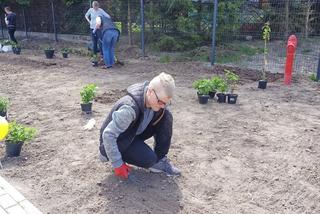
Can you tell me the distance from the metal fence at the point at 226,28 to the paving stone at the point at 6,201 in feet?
24.3

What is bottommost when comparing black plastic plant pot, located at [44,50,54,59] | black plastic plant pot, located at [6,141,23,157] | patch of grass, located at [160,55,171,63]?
black plastic plant pot, located at [6,141,23,157]

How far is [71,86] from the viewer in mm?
7301

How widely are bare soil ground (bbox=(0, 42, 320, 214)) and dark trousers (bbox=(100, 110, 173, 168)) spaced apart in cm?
21

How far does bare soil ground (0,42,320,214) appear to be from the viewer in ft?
10.4

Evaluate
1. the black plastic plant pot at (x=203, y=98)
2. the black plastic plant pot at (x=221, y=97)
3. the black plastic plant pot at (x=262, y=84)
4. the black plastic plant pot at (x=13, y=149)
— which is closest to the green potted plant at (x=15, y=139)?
the black plastic plant pot at (x=13, y=149)

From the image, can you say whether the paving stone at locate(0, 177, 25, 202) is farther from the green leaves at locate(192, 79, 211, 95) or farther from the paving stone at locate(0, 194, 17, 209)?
the green leaves at locate(192, 79, 211, 95)

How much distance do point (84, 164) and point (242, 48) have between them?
8039mm

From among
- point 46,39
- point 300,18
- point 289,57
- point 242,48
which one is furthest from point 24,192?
point 46,39

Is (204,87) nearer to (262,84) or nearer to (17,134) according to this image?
(262,84)

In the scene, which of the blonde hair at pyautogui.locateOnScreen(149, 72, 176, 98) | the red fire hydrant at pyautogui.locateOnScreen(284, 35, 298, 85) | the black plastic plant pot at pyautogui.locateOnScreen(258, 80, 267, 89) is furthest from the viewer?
the red fire hydrant at pyautogui.locateOnScreen(284, 35, 298, 85)

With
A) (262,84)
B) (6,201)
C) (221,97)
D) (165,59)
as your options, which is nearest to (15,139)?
(6,201)

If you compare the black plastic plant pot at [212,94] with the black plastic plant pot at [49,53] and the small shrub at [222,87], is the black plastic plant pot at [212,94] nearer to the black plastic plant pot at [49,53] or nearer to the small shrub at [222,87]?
the small shrub at [222,87]

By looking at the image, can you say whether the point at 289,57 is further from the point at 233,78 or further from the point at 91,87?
the point at 91,87

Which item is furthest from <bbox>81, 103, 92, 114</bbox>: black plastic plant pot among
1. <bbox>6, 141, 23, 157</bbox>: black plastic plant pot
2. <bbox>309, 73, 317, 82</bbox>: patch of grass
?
<bbox>309, 73, 317, 82</bbox>: patch of grass
